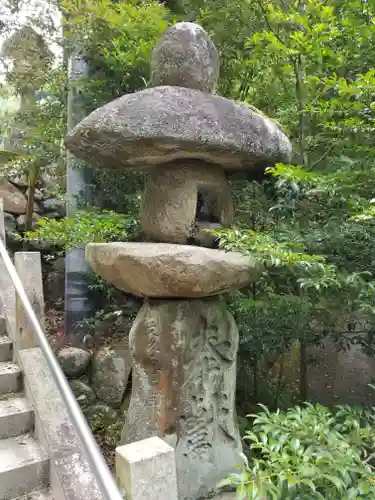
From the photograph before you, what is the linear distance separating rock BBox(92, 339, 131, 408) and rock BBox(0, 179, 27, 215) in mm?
3644

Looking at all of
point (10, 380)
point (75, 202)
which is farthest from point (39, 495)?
point (75, 202)

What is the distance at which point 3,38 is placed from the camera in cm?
549

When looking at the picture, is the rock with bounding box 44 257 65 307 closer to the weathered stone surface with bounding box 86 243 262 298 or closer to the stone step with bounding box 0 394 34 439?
the weathered stone surface with bounding box 86 243 262 298

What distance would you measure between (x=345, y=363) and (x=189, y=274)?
16.8 ft

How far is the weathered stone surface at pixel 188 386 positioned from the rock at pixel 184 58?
1565 millimetres

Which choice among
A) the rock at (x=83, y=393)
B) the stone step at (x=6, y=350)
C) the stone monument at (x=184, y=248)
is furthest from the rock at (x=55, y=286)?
the stone monument at (x=184, y=248)

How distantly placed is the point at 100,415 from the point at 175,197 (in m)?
2.82

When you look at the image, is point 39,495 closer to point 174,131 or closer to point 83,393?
point 174,131

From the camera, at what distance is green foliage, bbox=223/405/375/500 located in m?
1.59

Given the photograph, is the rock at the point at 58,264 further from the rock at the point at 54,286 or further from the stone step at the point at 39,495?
the stone step at the point at 39,495

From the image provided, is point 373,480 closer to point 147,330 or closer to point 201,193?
point 147,330

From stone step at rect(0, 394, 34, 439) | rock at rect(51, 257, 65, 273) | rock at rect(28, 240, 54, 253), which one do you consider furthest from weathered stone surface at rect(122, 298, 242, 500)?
rock at rect(28, 240, 54, 253)

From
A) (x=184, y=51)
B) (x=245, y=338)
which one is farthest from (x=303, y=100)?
(x=245, y=338)

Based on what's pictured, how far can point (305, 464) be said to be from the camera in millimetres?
1670
